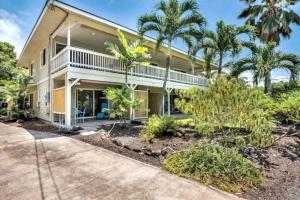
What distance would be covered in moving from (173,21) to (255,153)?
8.12 meters

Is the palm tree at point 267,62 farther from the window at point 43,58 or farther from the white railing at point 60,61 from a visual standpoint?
the window at point 43,58

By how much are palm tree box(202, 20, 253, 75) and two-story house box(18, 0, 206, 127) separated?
359 cm

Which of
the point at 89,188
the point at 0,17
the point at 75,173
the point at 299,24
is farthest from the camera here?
the point at 0,17

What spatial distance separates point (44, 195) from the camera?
4203 mm

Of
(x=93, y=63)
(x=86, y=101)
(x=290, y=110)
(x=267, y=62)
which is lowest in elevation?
(x=290, y=110)

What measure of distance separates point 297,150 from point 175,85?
1116cm

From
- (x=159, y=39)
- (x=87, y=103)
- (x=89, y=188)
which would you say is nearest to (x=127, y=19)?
(x=159, y=39)

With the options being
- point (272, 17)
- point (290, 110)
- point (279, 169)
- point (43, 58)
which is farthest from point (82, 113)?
point (272, 17)

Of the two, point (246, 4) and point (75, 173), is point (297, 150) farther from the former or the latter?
point (246, 4)

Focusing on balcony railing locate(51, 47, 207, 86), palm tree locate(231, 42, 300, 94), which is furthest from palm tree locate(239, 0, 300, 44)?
balcony railing locate(51, 47, 207, 86)

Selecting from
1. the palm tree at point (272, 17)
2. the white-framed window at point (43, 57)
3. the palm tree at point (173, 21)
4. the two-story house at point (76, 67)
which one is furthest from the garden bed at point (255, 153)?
the palm tree at point (272, 17)

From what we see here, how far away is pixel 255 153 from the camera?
6.99m

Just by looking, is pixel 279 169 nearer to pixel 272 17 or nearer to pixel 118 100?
pixel 118 100

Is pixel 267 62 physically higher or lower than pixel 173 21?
lower
